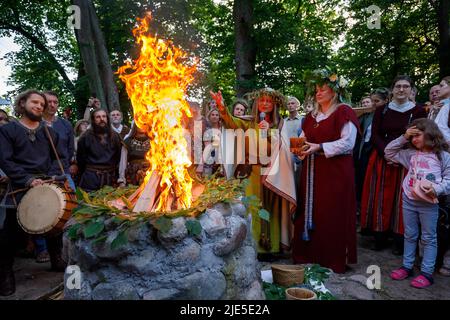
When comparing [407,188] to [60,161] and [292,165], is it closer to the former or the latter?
[292,165]

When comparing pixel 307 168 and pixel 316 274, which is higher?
pixel 307 168

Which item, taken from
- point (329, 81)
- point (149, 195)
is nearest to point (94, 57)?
point (329, 81)

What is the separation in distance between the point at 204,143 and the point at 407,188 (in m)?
3.35

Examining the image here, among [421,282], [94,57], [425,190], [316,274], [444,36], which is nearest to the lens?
[316,274]

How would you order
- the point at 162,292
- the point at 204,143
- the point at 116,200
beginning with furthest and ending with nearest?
the point at 204,143 → the point at 116,200 → the point at 162,292

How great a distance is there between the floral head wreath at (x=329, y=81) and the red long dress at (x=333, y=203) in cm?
27

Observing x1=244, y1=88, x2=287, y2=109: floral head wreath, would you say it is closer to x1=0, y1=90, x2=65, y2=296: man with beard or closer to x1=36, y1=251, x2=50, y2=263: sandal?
x1=0, y1=90, x2=65, y2=296: man with beard

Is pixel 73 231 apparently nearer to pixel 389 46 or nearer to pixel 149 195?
pixel 149 195

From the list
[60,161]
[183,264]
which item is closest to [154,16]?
[60,161]

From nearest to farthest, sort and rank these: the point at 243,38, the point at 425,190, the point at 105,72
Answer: the point at 425,190 < the point at 105,72 < the point at 243,38

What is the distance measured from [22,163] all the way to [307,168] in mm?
3752

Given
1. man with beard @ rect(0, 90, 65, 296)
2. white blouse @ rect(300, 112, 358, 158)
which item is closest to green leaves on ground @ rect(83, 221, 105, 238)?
man with beard @ rect(0, 90, 65, 296)

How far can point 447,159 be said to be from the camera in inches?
152

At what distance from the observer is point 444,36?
35.4 feet
